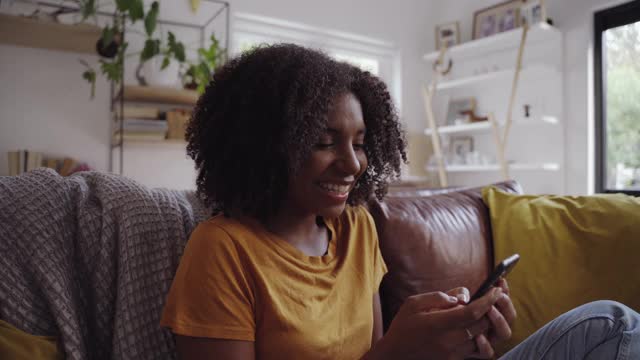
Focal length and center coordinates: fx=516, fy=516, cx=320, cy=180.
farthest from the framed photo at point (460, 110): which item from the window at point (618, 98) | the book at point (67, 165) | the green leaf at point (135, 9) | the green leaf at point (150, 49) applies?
the book at point (67, 165)

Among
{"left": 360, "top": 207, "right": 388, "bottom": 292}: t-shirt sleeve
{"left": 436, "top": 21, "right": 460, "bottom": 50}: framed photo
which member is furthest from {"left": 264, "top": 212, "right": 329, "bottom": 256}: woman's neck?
{"left": 436, "top": 21, "right": 460, "bottom": 50}: framed photo

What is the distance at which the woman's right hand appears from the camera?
75 centimetres

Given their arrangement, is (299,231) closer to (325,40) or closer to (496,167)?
(496,167)

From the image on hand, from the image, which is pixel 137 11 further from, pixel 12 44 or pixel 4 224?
pixel 4 224

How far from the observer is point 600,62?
11.2ft

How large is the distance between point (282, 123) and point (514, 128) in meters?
3.49

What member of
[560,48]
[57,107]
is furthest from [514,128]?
[57,107]

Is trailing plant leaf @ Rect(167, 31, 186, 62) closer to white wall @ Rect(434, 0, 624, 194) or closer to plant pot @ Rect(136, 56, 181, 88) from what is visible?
plant pot @ Rect(136, 56, 181, 88)

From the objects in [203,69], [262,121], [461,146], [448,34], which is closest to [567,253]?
[262,121]

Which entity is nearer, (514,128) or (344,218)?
(344,218)

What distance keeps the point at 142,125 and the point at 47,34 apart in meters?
0.71

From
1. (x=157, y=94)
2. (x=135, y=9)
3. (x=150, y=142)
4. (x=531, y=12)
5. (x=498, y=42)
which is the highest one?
(x=531, y=12)

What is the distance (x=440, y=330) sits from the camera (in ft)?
2.46

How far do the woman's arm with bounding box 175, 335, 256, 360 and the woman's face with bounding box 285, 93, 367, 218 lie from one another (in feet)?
0.85
